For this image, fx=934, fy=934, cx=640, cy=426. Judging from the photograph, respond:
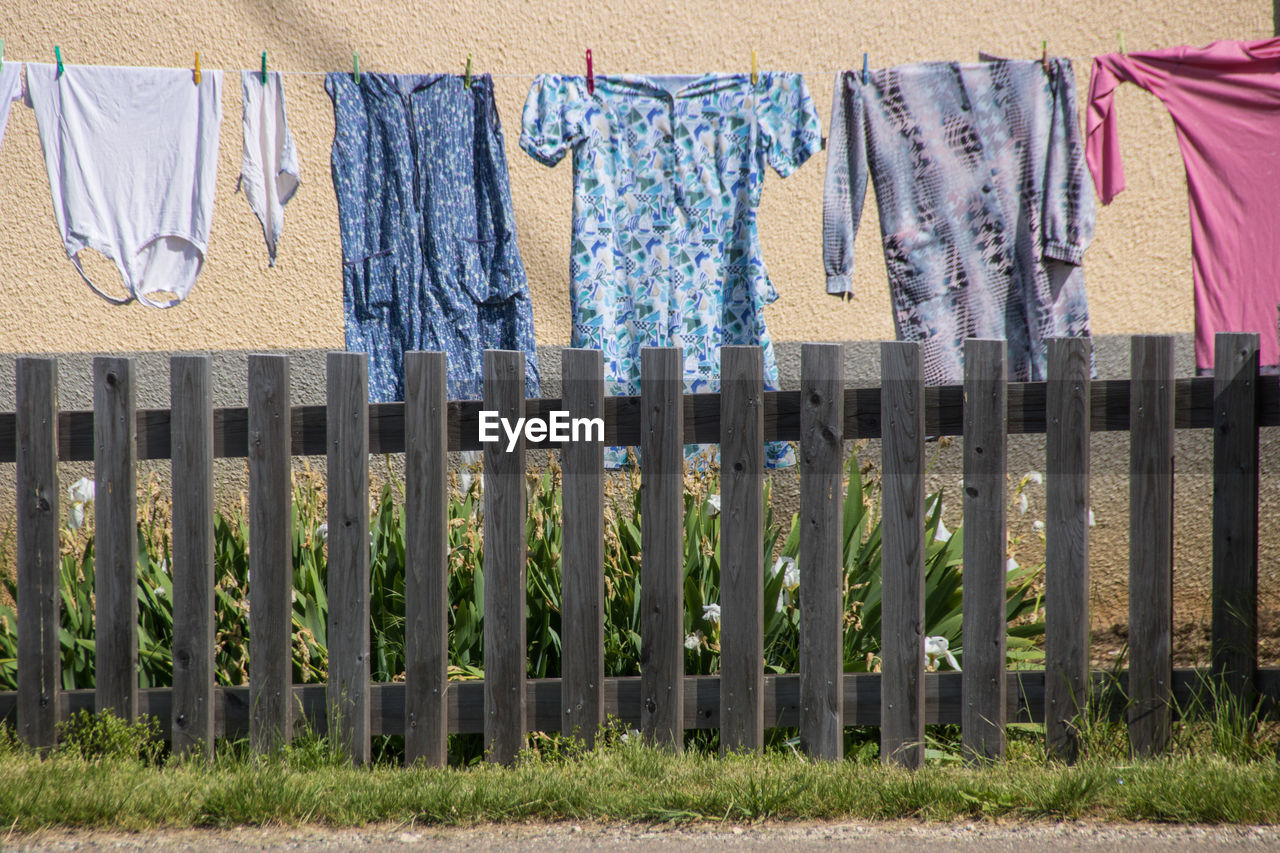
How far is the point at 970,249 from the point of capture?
3.45 meters

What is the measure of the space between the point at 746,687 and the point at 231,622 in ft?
4.64

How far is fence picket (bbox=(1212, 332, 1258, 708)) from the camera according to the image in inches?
88.0

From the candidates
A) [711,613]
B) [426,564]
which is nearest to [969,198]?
[711,613]

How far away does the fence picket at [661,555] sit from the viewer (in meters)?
2.20

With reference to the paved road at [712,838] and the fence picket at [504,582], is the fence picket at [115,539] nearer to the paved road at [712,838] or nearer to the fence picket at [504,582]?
the paved road at [712,838]

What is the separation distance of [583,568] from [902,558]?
29.9 inches

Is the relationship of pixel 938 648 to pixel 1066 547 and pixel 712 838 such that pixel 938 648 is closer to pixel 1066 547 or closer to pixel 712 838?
pixel 1066 547

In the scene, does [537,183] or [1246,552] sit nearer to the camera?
[1246,552]

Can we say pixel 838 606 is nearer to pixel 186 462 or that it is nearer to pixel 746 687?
pixel 746 687

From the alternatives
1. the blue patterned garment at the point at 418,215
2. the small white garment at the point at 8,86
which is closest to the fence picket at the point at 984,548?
the blue patterned garment at the point at 418,215

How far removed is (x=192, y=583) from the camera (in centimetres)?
223

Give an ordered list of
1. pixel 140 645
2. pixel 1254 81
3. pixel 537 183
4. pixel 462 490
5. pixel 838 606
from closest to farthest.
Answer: pixel 838 606
pixel 140 645
pixel 462 490
pixel 1254 81
pixel 537 183

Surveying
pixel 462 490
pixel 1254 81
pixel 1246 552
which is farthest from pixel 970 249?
pixel 462 490

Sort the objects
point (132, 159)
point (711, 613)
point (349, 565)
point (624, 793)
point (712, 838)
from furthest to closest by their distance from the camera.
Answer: point (132, 159) → point (711, 613) → point (349, 565) → point (624, 793) → point (712, 838)
